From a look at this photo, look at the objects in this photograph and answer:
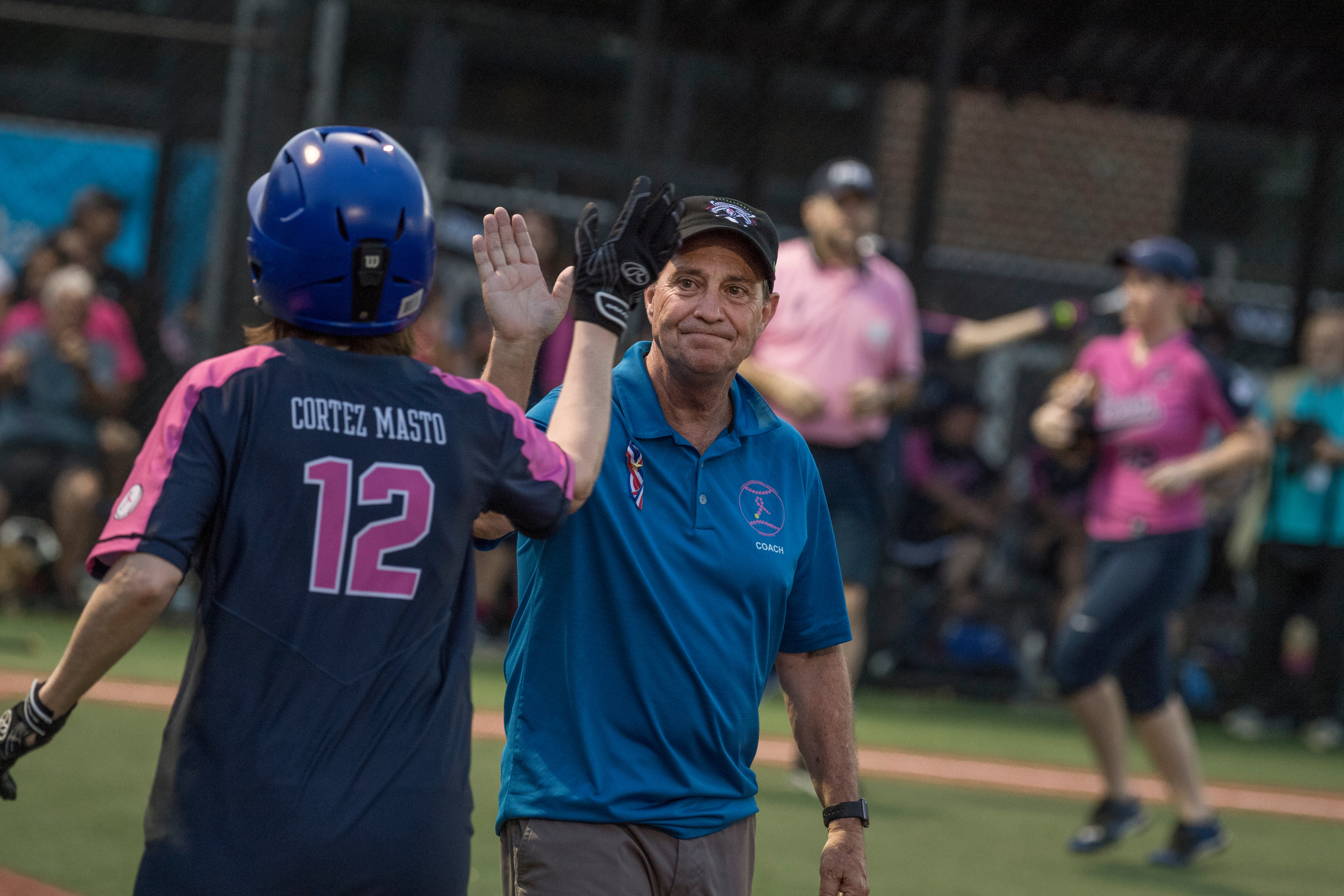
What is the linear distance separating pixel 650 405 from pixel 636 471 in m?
0.16

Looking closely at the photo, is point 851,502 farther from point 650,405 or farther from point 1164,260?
point 650,405

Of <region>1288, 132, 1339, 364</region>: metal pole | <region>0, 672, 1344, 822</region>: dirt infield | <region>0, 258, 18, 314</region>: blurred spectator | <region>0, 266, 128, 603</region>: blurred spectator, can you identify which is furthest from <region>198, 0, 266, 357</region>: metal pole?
<region>1288, 132, 1339, 364</region>: metal pole

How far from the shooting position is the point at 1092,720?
623 centimetres

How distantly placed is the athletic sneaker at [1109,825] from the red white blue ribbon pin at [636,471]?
388 centimetres

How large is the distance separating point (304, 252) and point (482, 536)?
0.58m

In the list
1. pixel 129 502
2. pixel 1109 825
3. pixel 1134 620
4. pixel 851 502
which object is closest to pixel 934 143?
pixel 851 502

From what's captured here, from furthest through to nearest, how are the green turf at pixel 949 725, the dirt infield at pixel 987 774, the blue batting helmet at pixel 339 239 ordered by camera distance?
the green turf at pixel 949 725 → the dirt infield at pixel 987 774 → the blue batting helmet at pixel 339 239

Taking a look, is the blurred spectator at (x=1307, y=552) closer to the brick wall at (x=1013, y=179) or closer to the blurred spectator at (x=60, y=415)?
the brick wall at (x=1013, y=179)

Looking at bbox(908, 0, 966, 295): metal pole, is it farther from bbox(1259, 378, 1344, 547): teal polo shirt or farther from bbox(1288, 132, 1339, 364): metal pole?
bbox(1288, 132, 1339, 364): metal pole

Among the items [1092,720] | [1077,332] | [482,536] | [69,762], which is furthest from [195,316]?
[482,536]

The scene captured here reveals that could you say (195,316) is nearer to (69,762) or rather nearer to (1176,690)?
(69,762)

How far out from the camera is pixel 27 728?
2.33 metres

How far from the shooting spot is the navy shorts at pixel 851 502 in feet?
21.9

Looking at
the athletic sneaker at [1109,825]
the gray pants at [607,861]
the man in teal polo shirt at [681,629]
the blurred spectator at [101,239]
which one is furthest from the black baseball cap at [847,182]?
the blurred spectator at [101,239]
